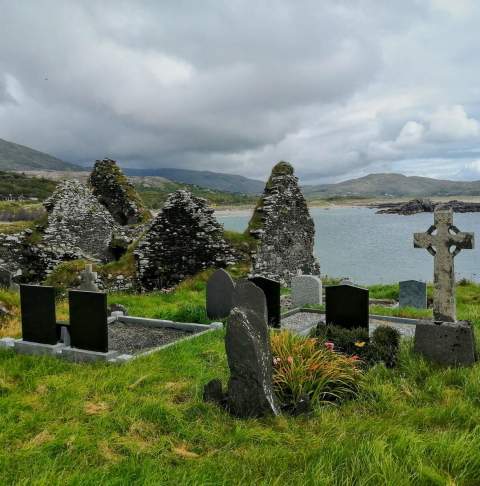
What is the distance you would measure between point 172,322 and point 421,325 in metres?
5.55

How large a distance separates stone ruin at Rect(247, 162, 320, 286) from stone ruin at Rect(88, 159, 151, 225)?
800 cm

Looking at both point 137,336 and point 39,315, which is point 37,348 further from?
point 137,336

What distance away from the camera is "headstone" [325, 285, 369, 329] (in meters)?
8.37

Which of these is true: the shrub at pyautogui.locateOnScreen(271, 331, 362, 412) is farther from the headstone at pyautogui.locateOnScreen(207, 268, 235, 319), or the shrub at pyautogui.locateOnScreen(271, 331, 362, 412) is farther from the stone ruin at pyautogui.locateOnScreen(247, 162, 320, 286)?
the stone ruin at pyautogui.locateOnScreen(247, 162, 320, 286)

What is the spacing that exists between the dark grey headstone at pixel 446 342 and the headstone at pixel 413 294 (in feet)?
28.2

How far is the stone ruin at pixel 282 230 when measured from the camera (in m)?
17.4

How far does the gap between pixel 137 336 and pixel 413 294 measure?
9660mm

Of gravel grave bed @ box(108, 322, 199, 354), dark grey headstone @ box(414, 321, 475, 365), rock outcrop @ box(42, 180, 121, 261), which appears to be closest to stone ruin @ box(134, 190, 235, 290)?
rock outcrop @ box(42, 180, 121, 261)

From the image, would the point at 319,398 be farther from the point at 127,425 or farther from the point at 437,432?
the point at 127,425

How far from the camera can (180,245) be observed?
1706 cm

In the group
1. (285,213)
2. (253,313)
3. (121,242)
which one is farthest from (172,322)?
(121,242)

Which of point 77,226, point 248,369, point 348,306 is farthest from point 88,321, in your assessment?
point 77,226

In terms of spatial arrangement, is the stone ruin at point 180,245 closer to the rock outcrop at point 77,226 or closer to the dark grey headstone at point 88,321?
the rock outcrop at point 77,226

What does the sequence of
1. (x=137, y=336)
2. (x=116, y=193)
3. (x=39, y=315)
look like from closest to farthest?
(x=39, y=315), (x=137, y=336), (x=116, y=193)
